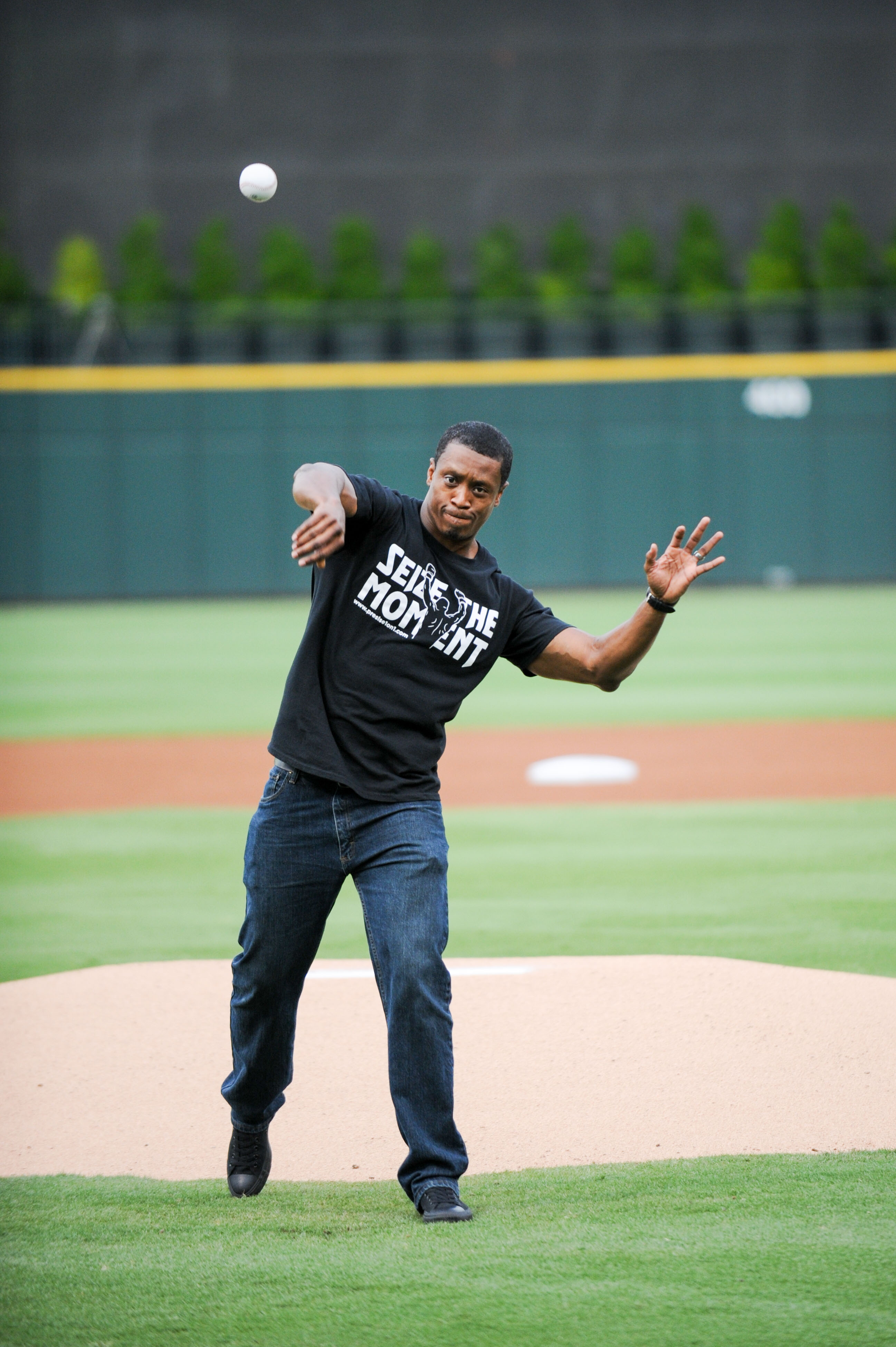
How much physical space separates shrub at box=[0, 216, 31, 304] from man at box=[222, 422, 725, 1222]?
94.5 ft

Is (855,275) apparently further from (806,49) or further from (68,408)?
(68,408)

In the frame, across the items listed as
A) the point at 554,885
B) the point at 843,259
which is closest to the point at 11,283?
the point at 843,259

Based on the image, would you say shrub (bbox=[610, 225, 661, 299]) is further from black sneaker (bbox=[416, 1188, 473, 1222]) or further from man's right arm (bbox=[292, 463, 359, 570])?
black sneaker (bbox=[416, 1188, 473, 1222])

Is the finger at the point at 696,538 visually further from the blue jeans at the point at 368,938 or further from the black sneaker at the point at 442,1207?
the black sneaker at the point at 442,1207

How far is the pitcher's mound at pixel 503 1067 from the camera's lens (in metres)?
4.35

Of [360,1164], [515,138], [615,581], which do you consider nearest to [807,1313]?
[360,1164]

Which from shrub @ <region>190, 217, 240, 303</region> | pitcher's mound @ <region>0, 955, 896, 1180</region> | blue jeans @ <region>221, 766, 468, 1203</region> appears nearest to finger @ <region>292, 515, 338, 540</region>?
blue jeans @ <region>221, 766, 468, 1203</region>

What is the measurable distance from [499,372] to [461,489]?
27403 mm

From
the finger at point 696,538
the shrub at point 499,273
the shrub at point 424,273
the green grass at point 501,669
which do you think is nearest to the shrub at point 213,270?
the shrub at point 424,273

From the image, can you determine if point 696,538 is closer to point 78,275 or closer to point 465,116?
point 78,275

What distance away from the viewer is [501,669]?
21031 mm

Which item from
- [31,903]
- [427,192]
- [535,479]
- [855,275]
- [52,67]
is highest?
[52,67]

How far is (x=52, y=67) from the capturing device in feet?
105

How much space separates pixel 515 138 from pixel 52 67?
990cm
